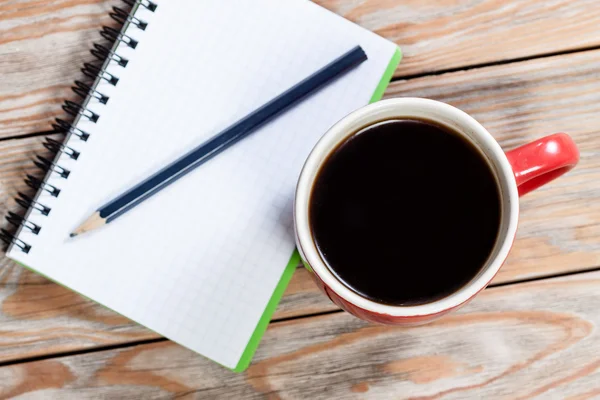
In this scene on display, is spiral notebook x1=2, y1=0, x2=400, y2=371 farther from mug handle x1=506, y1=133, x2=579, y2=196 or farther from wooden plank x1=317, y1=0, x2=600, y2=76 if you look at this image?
mug handle x1=506, y1=133, x2=579, y2=196

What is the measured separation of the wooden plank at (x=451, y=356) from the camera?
25.0 inches

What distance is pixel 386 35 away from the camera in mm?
632

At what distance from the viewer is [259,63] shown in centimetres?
60

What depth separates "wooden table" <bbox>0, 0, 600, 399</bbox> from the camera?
0.63m

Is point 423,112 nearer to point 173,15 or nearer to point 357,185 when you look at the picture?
point 357,185

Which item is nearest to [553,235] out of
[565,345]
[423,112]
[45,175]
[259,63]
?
[565,345]

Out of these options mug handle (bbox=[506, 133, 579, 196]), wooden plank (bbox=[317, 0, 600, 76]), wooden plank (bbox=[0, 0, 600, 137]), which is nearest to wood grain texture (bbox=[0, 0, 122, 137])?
wooden plank (bbox=[0, 0, 600, 137])

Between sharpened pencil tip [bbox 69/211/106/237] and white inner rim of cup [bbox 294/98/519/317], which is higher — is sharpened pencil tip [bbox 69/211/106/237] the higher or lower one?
the lower one

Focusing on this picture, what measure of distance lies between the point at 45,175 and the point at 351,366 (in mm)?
362

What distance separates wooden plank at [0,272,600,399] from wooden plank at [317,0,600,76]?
240mm

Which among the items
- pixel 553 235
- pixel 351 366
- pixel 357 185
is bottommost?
pixel 351 366

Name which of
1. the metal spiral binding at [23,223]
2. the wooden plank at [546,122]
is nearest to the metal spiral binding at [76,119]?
the metal spiral binding at [23,223]

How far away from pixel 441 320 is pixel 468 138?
23 centimetres

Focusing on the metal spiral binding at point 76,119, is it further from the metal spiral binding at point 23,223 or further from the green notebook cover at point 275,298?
the green notebook cover at point 275,298
